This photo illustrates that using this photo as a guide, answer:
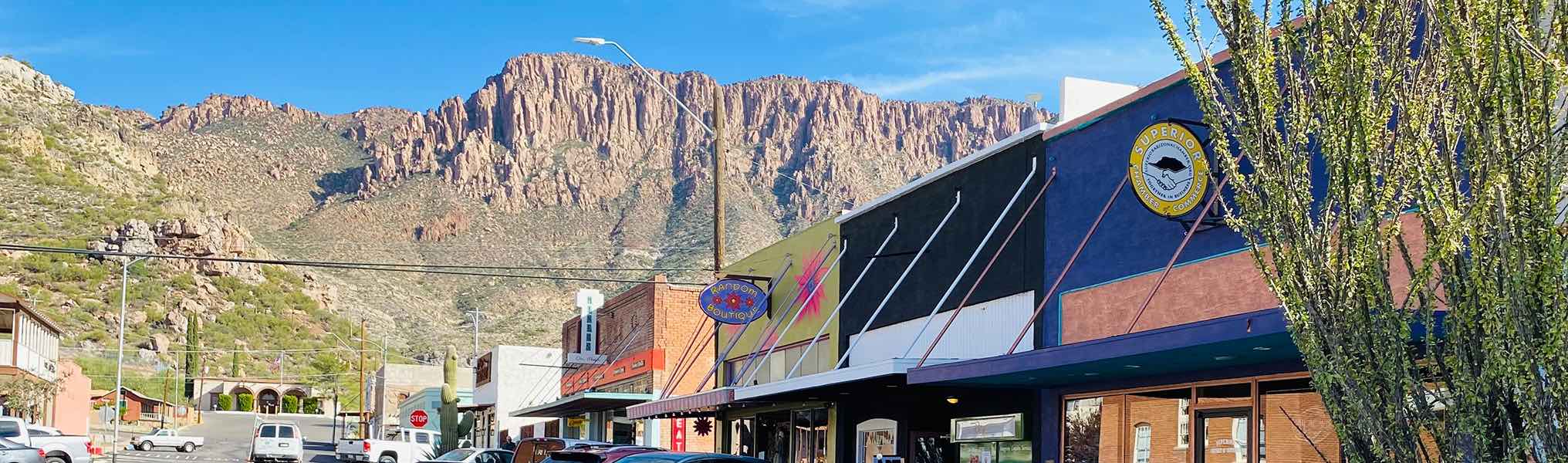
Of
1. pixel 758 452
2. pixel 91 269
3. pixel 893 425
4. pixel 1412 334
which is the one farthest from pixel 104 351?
pixel 1412 334

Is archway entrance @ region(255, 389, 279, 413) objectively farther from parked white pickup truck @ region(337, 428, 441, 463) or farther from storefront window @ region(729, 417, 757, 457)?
storefront window @ region(729, 417, 757, 457)

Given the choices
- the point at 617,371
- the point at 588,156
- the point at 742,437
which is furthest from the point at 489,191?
the point at 742,437

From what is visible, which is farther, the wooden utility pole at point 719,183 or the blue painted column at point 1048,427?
the wooden utility pole at point 719,183

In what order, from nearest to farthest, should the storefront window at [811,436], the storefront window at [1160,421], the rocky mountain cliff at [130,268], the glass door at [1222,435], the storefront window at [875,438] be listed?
1. the glass door at [1222,435]
2. the storefront window at [1160,421]
3. the storefront window at [875,438]
4. the storefront window at [811,436]
5. the rocky mountain cliff at [130,268]

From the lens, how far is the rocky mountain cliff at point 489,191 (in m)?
132

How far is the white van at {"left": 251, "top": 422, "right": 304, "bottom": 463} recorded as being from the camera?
154 ft

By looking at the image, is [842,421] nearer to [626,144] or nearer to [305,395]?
[305,395]

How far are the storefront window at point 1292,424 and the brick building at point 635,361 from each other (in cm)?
1840

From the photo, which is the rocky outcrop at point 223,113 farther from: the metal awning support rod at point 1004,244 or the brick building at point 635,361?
the metal awning support rod at point 1004,244

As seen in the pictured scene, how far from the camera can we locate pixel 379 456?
4591 cm

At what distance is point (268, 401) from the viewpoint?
122312 mm

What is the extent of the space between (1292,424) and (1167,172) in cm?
297

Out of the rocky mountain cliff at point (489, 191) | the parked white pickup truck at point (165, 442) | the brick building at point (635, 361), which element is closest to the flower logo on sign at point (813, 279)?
the brick building at point (635, 361)

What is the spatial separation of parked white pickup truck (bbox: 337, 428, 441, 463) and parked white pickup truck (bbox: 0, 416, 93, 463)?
13435 millimetres
